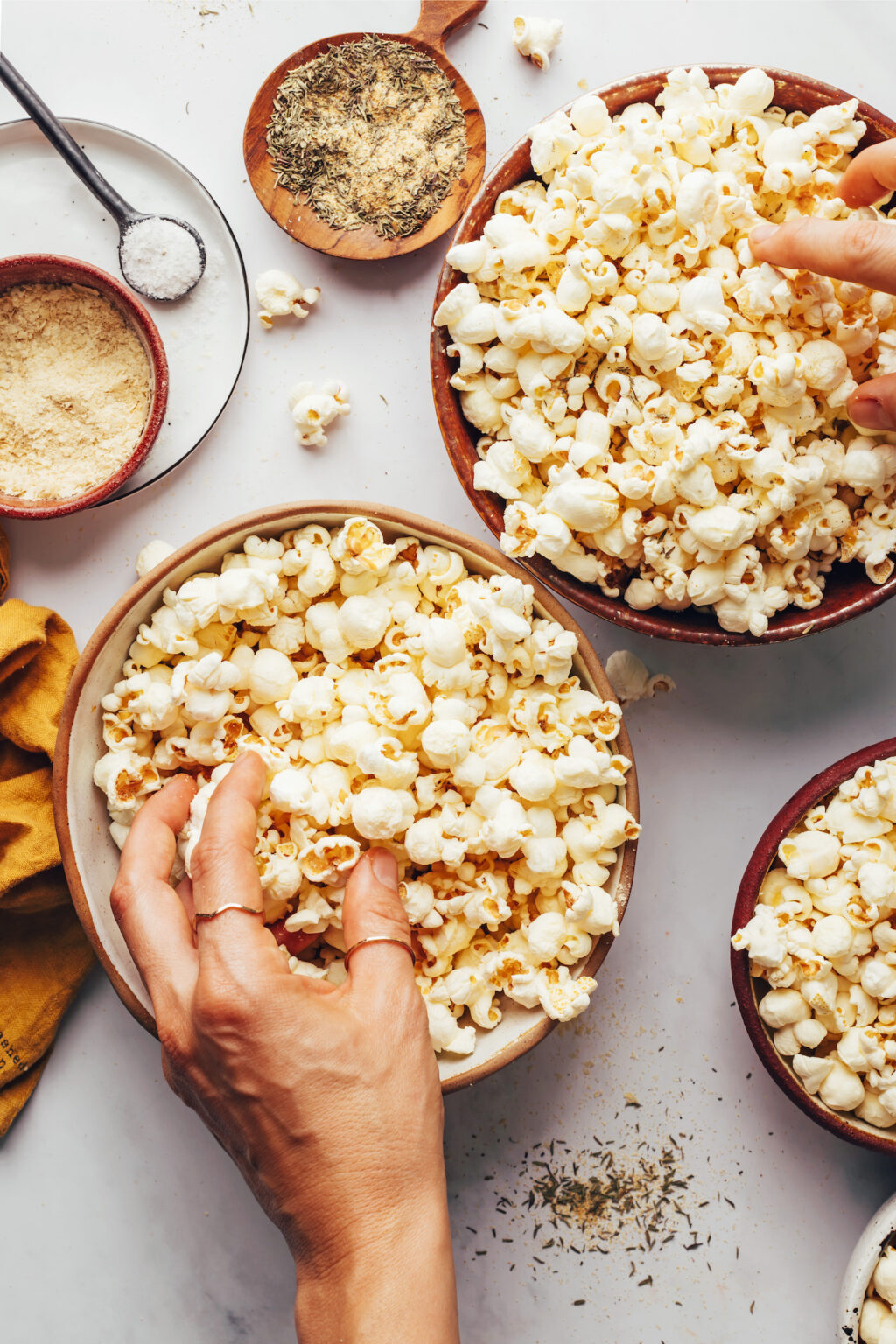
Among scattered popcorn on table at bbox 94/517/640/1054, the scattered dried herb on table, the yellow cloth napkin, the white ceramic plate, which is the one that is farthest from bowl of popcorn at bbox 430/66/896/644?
the scattered dried herb on table

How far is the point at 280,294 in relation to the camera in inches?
53.2

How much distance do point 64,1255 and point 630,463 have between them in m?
1.41

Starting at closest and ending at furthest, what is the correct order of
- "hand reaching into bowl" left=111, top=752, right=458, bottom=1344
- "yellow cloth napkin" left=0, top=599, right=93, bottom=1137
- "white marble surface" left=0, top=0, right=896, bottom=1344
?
"hand reaching into bowl" left=111, top=752, right=458, bottom=1344 → "yellow cloth napkin" left=0, top=599, right=93, bottom=1137 → "white marble surface" left=0, top=0, right=896, bottom=1344

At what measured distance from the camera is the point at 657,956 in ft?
4.68

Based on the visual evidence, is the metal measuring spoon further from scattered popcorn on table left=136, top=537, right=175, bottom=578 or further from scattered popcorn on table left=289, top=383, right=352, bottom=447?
scattered popcorn on table left=136, top=537, right=175, bottom=578

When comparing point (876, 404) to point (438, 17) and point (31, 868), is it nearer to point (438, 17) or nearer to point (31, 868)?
point (438, 17)

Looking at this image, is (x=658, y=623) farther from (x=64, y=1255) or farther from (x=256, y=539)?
(x=64, y=1255)

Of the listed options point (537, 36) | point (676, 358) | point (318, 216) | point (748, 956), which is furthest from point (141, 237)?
point (748, 956)

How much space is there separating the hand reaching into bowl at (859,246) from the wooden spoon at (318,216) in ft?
1.45

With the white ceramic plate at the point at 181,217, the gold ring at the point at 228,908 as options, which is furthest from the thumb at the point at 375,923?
the white ceramic plate at the point at 181,217

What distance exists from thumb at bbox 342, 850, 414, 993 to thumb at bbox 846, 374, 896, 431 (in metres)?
0.74

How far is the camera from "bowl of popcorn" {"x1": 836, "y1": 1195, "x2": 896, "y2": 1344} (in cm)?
126

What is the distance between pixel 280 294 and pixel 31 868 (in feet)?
2.84

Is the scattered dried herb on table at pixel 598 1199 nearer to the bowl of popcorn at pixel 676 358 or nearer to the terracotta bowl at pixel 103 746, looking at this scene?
the terracotta bowl at pixel 103 746
